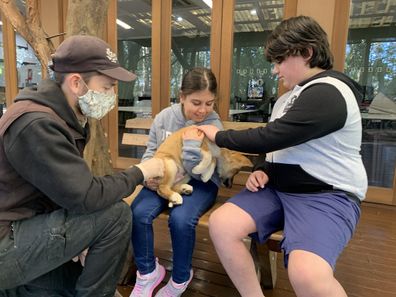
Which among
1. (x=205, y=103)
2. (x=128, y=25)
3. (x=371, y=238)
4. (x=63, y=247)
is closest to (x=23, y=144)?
(x=63, y=247)

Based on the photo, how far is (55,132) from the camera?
1.13 meters

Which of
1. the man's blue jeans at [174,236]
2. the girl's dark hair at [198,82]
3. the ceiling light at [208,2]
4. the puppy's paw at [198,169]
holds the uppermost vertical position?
the ceiling light at [208,2]

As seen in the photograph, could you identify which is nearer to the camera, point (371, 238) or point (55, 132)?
point (55, 132)

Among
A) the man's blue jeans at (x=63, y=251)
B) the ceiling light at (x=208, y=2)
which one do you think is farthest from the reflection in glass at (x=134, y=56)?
the man's blue jeans at (x=63, y=251)

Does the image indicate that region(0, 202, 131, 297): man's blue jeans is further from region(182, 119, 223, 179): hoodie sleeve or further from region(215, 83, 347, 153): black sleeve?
region(215, 83, 347, 153): black sleeve

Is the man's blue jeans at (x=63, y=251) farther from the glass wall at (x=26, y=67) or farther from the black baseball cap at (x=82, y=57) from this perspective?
the glass wall at (x=26, y=67)

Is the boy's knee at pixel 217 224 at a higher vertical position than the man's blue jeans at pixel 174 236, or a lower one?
higher

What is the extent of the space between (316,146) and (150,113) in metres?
3.20

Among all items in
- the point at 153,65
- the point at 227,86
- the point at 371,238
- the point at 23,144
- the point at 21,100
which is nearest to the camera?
the point at 23,144

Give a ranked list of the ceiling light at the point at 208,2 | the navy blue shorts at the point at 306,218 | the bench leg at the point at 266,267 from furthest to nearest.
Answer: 1. the ceiling light at the point at 208,2
2. the bench leg at the point at 266,267
3. the navy blue shorts at the point at 306,218

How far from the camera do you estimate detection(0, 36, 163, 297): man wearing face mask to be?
44.0 inches

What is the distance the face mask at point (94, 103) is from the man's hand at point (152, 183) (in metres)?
0.45

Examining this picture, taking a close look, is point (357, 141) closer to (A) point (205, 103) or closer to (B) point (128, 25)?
(A) point (205, 103)

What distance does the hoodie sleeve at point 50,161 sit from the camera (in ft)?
3.60
